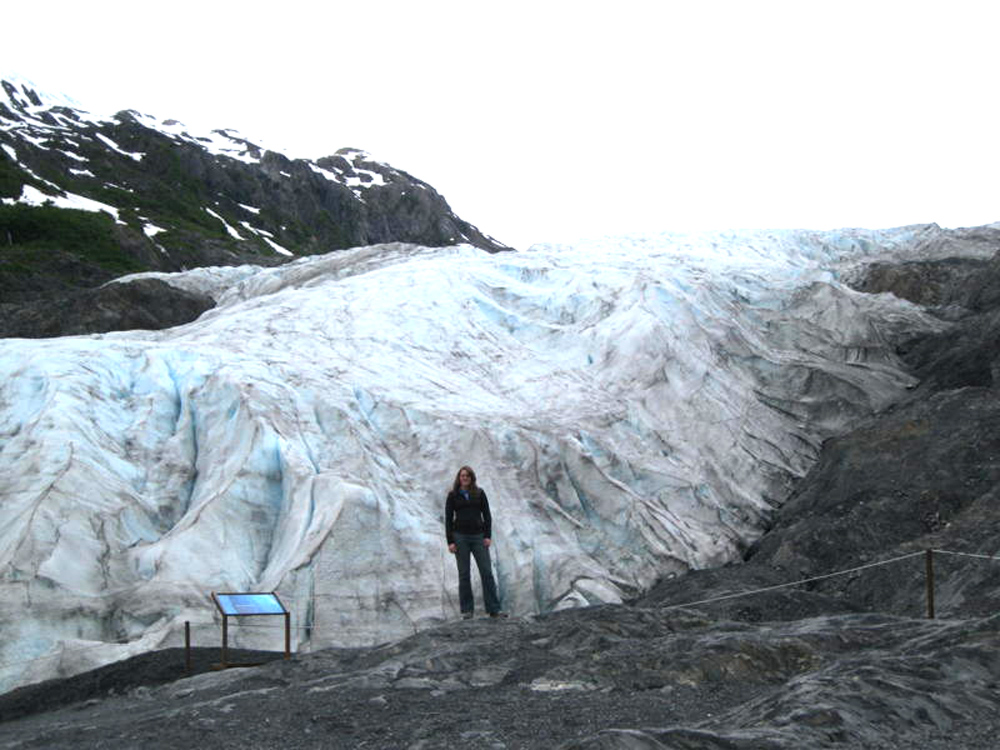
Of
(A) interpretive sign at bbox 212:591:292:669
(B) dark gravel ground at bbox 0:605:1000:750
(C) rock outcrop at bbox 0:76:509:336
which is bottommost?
(B) dark gravel ground at bbox 0:605:1000:750

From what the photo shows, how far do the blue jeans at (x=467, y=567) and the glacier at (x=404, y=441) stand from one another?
220 centimetres

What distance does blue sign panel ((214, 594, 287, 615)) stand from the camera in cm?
1066

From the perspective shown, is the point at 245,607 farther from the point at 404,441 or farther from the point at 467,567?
the point at 404,441

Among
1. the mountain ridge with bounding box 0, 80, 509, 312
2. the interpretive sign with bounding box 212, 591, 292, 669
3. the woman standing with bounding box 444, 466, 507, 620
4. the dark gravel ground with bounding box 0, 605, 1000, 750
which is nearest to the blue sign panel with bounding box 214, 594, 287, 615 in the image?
the interpretive sign with bounding box 212, 591, 292, 669

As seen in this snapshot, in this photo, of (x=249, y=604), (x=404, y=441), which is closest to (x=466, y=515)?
(x=249, y=604)

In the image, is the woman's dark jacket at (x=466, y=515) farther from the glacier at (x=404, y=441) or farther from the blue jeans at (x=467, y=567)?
the glacier at (x=404, y=441)

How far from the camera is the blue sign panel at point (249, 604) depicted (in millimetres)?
10664

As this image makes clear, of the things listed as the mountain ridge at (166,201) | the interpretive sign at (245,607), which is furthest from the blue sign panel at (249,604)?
the mountain ridge at (166,201)

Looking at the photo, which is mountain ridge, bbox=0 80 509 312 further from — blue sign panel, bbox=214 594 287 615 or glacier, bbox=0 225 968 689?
blue sign panel, bbox=214 594 287 615

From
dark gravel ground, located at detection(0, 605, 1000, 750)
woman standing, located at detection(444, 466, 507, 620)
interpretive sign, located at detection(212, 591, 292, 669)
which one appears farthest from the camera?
woman standing, located at detection(444, 466, 507, 620)

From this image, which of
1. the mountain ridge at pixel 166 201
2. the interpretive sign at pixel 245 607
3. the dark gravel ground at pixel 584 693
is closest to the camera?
the dark gravel ground at pixel 584 693

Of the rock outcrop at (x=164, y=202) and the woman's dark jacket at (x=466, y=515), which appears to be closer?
the woman's dark jacket at (x=466, y=515)

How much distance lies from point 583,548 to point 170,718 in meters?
8.82

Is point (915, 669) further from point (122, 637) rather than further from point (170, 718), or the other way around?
point (122, 637)
